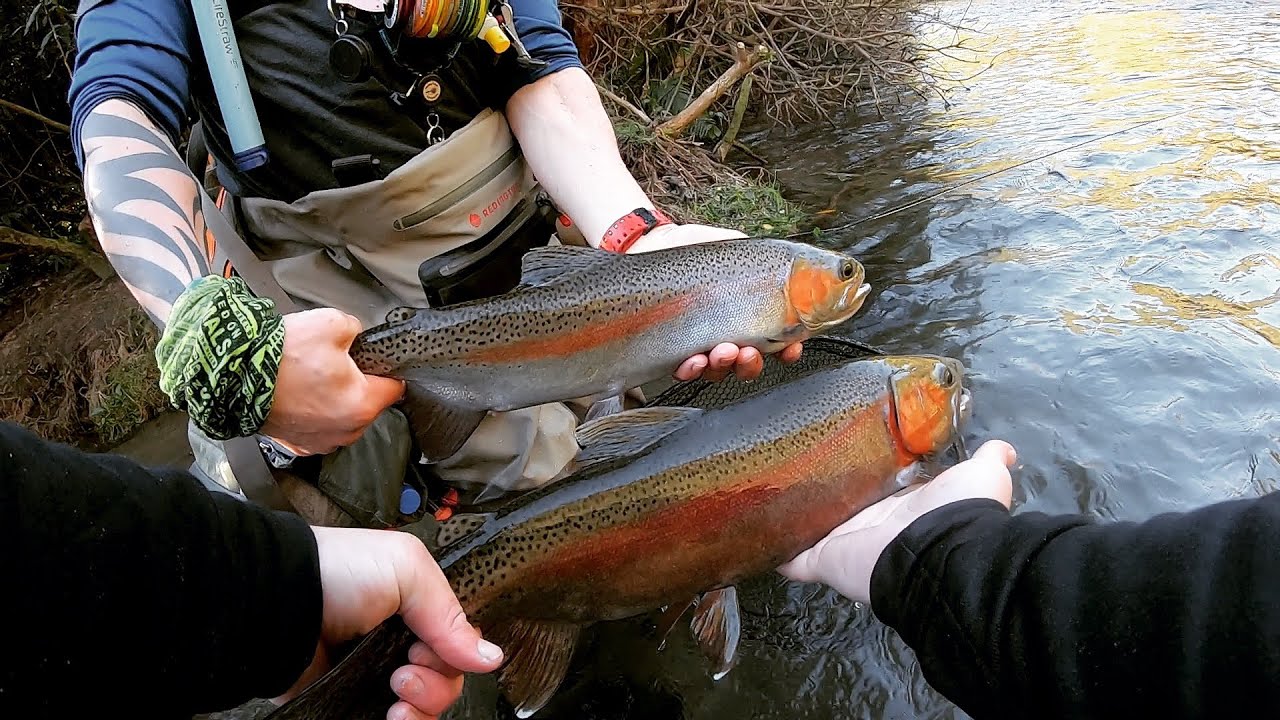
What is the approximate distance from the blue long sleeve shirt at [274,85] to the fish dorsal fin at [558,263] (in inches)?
25.5

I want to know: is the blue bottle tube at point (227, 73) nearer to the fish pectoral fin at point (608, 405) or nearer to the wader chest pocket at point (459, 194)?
the wader chest pocket at point (459, 194)

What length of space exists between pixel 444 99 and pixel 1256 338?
384cm

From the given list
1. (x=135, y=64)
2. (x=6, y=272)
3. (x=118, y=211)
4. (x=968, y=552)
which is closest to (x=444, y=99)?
(x=135, y=64)

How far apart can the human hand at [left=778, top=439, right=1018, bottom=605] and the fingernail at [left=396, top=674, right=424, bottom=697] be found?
952 mm

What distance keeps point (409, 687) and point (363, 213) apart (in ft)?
5.15

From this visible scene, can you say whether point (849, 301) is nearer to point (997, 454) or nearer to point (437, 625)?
point (997, 454)

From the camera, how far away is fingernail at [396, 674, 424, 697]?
159 centimetres

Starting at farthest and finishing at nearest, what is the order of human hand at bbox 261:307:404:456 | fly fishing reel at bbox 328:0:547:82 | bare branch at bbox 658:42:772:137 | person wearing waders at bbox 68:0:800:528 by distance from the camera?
1. bare branch at bbox 658:42:772:137
2. fly fishing reel at bbox 328:0:547:82
3. person wearing waders at bbox 68:0:800:528
4. human hand at bbox 261:307:404:456

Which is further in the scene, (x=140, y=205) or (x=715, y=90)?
(x=715, y=90)

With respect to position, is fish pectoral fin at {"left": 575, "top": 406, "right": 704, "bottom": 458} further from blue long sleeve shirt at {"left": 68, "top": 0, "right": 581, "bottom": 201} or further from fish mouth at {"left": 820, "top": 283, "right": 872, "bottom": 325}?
blue long sleeve shirt at {"left": 68, "top": 0, "right": 581, "bottom": 201}

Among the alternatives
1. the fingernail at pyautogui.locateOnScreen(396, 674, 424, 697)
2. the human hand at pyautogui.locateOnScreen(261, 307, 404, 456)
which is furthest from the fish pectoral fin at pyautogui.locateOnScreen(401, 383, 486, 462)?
the fingernail at pyautogui.locateOnScreen(396, 674, 424, 697)

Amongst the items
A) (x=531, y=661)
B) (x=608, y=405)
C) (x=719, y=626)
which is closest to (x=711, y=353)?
(x=608, y=405)

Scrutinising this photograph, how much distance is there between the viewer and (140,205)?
2.10 m

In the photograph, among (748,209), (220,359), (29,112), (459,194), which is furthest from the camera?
(748,209)
